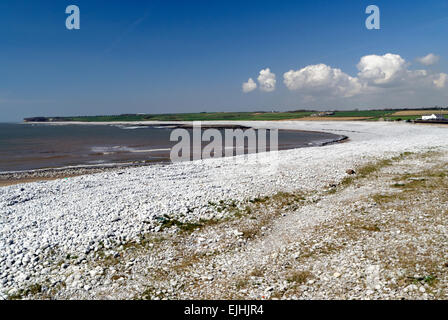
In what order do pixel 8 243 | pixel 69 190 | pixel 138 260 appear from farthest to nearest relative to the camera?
1. pixel 69 190
2. pixel 8 243
3. pixel 138 260

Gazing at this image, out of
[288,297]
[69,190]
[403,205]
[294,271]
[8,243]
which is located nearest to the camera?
[288,297]

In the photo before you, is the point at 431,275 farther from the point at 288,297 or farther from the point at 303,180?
the point at 303,180

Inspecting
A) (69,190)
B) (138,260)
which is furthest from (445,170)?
(69,190)

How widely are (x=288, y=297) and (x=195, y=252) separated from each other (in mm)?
4379

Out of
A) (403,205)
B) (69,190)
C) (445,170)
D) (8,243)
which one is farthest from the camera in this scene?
(445,170)

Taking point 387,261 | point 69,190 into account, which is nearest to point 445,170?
point 387,261

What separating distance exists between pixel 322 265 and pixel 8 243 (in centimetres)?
1266

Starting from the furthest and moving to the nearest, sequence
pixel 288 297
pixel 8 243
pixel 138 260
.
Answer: pixel 8 243 → pixel 138 260 → pixel 288 297

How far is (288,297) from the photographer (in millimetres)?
8680

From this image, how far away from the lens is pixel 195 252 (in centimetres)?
1179

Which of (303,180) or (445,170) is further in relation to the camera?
(445,170)
